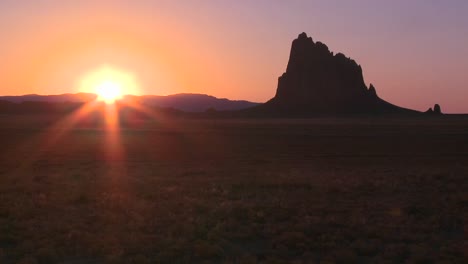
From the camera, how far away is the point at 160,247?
31.9 feet

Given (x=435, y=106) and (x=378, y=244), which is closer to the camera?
(x=378, y=244)

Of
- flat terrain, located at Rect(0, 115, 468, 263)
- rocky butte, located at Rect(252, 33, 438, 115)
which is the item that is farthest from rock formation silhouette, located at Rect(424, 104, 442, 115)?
flat terrain, located at Rect(0, 115, 468, 263)

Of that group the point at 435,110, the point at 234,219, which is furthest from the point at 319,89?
the point at 234,219

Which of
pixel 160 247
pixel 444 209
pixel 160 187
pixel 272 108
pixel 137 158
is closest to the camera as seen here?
pixel 160 247

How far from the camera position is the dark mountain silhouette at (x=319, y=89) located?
186m

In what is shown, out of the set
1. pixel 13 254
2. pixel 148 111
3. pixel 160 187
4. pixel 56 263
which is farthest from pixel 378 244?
pixel 148 111

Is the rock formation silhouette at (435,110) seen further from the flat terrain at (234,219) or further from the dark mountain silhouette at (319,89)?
the flat terrain at (234,219)

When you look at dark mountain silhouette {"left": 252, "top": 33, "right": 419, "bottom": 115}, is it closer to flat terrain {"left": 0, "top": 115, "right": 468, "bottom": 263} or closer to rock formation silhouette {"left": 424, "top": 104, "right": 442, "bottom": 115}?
rock formation silhouette {"left": 424, "top": 104, "right": 442, "bottom": 115}

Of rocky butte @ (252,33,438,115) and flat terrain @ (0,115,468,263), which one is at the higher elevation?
rocky butte @ (252,33,438,115)

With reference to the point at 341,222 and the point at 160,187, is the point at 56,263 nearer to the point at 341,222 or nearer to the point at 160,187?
the point at 341,222

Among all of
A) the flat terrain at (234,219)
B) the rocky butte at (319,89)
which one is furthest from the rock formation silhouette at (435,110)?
the flat terrain at (234,219)

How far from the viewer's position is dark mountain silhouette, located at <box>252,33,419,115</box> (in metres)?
186

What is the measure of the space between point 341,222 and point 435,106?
195 metres

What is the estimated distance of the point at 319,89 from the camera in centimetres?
19500
